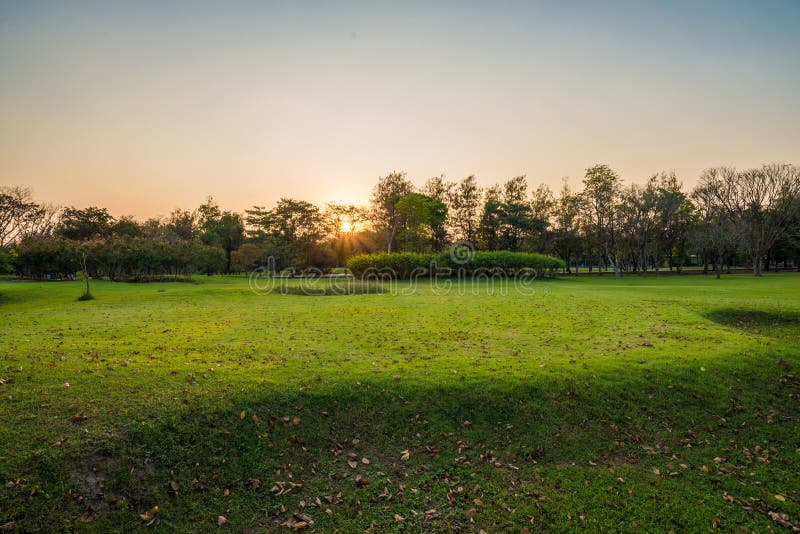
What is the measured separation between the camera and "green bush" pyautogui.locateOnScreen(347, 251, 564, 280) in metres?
38.3

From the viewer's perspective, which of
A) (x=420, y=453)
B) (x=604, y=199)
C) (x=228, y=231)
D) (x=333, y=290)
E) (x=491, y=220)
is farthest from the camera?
(x=228, y=231)

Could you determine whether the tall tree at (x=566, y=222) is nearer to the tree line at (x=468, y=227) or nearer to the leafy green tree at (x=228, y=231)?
the tree line at (x=468, y=227)

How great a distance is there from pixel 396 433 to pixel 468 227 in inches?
2343

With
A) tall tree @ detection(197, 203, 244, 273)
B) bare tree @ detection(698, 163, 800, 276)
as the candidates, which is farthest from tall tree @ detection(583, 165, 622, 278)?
tall tree @ detection(197, 203, 244, 273)

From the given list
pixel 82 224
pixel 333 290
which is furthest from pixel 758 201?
pixel 82 224

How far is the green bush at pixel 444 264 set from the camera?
38312 mm

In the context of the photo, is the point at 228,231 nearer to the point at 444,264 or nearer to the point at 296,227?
the point at 296,227

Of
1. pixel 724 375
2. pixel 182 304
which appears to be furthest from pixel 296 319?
pixel 724 375

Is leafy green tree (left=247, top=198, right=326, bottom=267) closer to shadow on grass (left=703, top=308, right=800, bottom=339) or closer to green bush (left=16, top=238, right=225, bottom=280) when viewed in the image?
green bush (left=16, top=238, right=225, bottom=280)

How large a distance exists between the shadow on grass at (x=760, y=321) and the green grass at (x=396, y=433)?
12.8 feet

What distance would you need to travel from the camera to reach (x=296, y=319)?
14852mm

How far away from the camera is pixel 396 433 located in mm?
6602

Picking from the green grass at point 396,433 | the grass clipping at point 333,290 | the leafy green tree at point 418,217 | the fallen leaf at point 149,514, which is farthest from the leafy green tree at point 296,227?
the fallen leaf at point 149,514

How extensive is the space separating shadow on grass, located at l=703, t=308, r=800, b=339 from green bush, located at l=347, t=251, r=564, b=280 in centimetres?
2540
